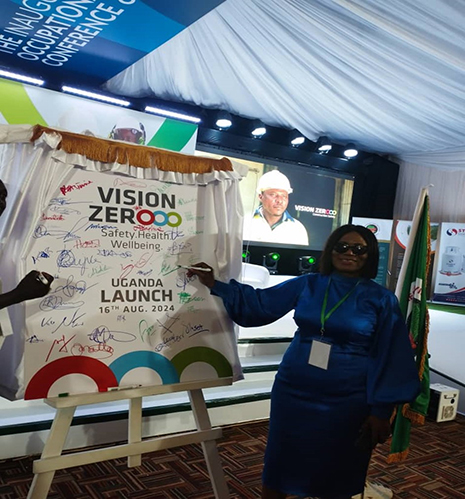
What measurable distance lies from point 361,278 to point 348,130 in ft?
18.9

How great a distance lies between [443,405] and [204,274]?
279 cm

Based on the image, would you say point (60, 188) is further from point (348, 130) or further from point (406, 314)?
point (348, 130)

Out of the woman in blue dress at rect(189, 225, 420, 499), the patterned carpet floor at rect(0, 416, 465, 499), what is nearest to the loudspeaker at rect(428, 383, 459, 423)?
the patterned carpet floor at rect(0, 416, 465, 499)

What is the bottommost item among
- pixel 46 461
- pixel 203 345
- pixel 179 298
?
pixel 46 461

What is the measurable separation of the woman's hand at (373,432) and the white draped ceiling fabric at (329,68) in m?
2.58

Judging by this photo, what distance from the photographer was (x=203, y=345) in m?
1.94

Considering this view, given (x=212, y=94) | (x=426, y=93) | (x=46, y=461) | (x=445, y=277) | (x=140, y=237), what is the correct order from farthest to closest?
(x=445, y=277), (x=212, y=94), (x=426, y=93), (x=140, y=237), (x=46, y=461)

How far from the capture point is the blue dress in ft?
5.71

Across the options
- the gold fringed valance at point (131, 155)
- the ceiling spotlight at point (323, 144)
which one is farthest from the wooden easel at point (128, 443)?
the ceiling spotlight at point (323, 144)

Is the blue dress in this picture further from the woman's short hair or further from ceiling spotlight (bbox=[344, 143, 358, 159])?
ceiling spotlight (bbox=[344, 143, 358, 159])

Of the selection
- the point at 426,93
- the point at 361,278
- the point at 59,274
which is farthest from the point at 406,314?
the point at 426,93

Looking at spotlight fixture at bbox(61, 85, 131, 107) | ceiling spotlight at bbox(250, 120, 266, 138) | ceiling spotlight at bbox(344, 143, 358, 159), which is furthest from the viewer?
ceiling spotlight at bbox(344, 143, 358, 159)
